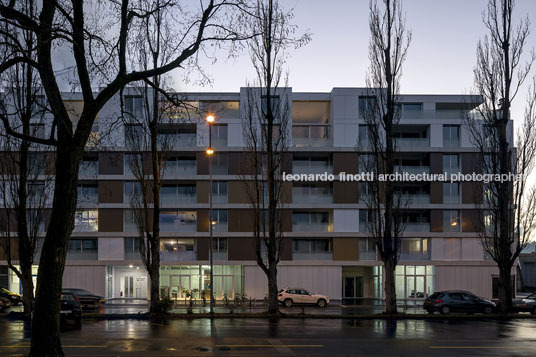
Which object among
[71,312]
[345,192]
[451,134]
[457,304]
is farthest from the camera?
[451,134]

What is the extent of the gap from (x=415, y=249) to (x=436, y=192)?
205 inches

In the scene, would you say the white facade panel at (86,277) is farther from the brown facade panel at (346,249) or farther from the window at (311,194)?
the brown facade panel at (346,249)

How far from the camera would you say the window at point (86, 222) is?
133 feet

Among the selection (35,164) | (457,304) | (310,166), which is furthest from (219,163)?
(457,304)

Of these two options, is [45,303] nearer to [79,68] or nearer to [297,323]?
[79,68]

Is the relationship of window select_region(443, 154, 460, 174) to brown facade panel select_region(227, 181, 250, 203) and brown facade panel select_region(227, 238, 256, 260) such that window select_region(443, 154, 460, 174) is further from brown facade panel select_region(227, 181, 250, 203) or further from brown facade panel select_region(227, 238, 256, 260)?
brown facade panel select_region(227, 238, 256, 260)

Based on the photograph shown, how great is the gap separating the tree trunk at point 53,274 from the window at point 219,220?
31163 millimetres

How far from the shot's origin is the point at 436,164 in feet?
136

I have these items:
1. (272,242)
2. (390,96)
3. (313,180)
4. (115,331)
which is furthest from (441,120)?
(115,331)

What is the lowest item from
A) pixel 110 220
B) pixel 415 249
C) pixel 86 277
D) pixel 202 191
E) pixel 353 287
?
pixel 353 287

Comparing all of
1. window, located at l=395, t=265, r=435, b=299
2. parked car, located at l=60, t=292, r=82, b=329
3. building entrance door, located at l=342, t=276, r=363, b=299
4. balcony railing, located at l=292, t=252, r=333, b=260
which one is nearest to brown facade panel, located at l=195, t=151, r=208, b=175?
balcony railing, located at l=292, t=252, r=333, b=260

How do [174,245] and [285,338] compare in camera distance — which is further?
[174,245]

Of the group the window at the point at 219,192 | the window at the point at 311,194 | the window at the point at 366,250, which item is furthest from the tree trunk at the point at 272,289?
the window at the point at 366,250

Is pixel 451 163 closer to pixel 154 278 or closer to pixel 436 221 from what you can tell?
pixel 436 221
